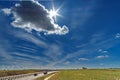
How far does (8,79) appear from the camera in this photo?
61094 millimetres
